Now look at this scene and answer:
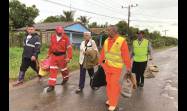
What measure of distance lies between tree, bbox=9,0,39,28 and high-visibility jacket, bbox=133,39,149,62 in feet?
120

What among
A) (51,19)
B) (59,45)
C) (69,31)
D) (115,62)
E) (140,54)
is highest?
(51,19)

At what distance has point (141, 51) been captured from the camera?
10.4 metres

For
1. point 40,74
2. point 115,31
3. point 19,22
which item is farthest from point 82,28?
point 115,31

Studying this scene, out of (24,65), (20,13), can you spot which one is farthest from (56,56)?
(20,13)

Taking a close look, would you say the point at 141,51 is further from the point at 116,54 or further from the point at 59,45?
the point at 116,54

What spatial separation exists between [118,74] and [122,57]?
15.6 inches

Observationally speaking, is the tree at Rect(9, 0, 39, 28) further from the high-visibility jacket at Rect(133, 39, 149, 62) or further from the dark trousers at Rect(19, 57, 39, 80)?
the high-visibility jacket at Rect(133, 39, 149, 62)

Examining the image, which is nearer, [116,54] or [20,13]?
[116,54]

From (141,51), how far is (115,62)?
118 inches

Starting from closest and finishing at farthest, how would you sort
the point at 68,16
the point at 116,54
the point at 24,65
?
the point at 116,54 < the point at 24,65 < the point at 68,16

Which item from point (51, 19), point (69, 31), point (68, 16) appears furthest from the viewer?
point (51, 19)

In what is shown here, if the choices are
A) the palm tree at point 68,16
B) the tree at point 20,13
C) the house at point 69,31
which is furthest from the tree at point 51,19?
the house at point 69,31

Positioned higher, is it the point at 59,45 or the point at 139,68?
the point at 59,45
